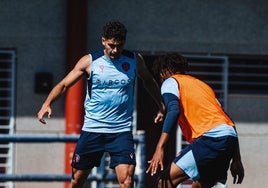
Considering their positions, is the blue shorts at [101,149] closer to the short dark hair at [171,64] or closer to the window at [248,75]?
the short dark hair at [171,64]

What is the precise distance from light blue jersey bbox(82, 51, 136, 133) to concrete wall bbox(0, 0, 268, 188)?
348cm

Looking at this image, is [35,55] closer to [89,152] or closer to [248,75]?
[248,75]

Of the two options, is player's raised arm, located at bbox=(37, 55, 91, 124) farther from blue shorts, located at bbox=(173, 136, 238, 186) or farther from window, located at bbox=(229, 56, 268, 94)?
window, located at bbox=(229, 56, 268, 94)

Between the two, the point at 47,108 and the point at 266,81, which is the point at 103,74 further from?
the point at 266,81

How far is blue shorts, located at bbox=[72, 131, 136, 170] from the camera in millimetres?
8766

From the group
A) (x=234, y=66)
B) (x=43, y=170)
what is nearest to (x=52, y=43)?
(x=43, y=170)

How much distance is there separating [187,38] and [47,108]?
15.2ft

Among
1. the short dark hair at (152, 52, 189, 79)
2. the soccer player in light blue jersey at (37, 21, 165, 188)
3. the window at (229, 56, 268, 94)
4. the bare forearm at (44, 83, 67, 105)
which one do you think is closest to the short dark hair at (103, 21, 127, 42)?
the soccer player in light blue jersey at (37, 21, 165, 188)

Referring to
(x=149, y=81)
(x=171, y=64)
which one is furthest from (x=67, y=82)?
(x=171, y=64)

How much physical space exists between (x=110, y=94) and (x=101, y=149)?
541 mm

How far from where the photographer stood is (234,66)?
1312cm

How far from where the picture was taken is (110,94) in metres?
8.78

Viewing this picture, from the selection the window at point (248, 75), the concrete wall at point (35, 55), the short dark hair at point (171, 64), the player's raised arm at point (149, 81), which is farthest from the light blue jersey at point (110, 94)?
the window at point (248, 75)

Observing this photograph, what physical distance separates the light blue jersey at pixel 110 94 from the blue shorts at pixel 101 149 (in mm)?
62
